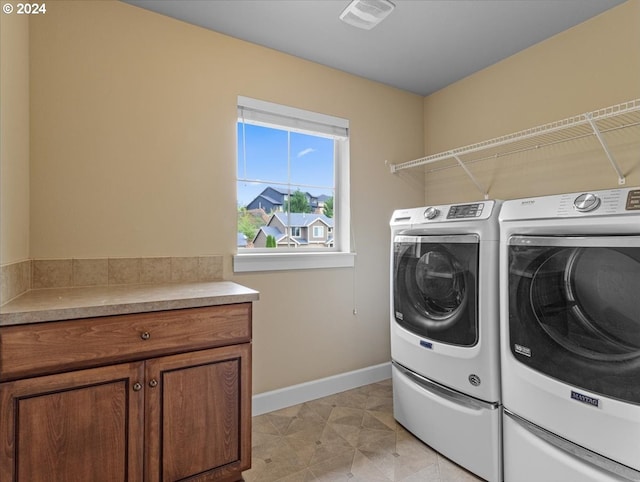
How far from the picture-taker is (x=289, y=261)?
2.33 metres

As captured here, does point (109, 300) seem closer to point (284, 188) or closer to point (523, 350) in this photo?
point (284, 188)

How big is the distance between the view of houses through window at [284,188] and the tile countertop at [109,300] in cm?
66

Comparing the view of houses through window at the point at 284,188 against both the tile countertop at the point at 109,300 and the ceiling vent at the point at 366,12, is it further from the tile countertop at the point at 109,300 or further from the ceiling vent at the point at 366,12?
the ceiling vent at the point at 366,12

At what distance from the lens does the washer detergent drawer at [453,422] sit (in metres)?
1.55

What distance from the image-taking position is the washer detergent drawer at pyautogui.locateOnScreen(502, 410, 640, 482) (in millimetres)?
1172

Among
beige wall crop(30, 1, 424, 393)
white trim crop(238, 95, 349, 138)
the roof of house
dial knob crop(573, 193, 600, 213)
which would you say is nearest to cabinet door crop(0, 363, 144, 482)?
beige wall crop(30, 1, 424, 393)

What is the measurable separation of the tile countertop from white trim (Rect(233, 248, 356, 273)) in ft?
1.20

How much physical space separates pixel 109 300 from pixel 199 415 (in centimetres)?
60

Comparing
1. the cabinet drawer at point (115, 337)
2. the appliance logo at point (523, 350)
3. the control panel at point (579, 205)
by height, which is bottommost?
the appliance logo at point (523, 350)

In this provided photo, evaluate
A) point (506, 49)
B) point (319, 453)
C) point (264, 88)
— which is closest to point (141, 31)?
point (264, 88)

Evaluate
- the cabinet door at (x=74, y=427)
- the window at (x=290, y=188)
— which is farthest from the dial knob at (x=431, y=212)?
the cabinet door at (x=74, y=427)

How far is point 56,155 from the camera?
67.7 inches

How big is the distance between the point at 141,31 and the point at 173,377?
6.01 ft

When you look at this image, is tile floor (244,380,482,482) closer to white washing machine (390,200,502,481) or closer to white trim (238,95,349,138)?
white washing machine (390,200,502,481)
